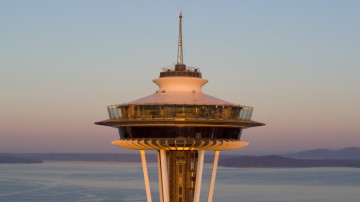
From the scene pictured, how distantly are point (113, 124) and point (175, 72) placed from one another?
25.4 ft

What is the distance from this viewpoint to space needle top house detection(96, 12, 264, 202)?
241ft

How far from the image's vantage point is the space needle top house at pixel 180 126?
73.3m

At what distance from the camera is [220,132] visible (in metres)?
74.6

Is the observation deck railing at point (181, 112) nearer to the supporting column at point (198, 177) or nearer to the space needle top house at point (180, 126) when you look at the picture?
the space needle top house at point (180, 126)

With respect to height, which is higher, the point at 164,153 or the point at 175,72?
the point at 175,72

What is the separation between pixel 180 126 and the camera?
2889 inches

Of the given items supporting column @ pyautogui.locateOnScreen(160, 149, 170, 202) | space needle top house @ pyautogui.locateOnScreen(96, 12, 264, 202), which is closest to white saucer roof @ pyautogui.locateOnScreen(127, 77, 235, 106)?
space needle top house @ pyautogui.locateOnScreen(96, 12, 264, 202)

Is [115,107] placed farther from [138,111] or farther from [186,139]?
[186,139]

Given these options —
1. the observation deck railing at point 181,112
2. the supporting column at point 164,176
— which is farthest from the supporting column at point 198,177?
the observation deck railing at point 181,112

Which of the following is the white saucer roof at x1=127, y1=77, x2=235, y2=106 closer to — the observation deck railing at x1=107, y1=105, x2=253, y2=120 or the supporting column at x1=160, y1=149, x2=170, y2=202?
the observation deck railing at x1=107, y1=105, x2=253, y2=120

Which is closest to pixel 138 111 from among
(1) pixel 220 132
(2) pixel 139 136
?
(2) pixel 139 136

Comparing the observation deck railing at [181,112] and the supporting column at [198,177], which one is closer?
the observation deck railing at [181,112]

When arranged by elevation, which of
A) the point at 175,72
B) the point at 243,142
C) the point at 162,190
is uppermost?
the point at 175,72

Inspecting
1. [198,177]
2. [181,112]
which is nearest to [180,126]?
[181,112]
